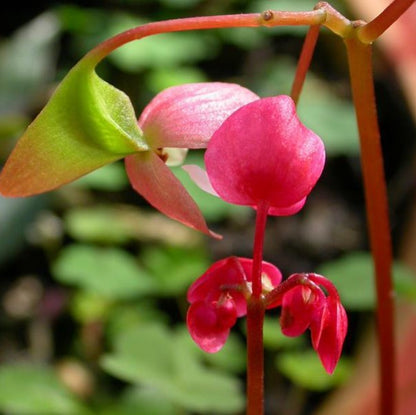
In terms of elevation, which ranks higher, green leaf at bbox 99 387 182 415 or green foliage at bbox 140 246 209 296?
green foliage at bbox 140 246 209 296

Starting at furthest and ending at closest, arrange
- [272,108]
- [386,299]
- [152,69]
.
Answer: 1. [152,69]
2. [386,299]
3. [272,108]

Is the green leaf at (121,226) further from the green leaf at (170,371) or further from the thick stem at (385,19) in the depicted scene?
the thick stem at (385,19)

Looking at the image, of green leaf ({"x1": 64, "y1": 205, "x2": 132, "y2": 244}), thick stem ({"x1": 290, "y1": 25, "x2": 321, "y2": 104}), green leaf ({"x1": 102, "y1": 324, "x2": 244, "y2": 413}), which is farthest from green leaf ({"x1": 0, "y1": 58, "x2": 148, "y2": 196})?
green leaf ({"x1": 64, "y1": 205, "x2": 132, "y2": 244})

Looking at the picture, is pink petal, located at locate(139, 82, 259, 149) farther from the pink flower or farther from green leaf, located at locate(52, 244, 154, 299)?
green leaf, located at locate(52, 244, 154, 299)

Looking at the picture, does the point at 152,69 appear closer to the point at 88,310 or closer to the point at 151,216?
the point at 151,216

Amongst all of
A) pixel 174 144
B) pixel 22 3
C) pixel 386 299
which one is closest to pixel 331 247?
pixel 386 299

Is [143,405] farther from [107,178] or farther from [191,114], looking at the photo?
[191,114]

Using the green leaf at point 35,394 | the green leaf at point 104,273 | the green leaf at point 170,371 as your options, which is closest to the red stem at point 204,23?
the green leaf at point 170,371
